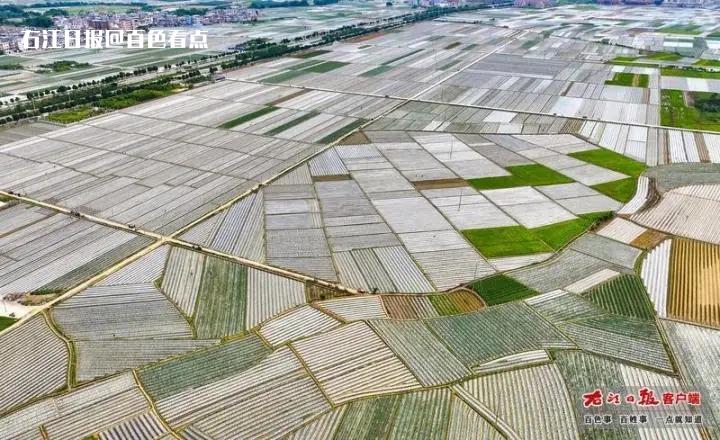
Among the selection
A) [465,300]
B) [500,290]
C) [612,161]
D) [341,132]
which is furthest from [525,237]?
[341,132]

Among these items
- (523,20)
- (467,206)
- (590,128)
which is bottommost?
(467,206)

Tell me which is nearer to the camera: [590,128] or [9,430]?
[9,430]

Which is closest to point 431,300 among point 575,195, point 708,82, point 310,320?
point 310,320

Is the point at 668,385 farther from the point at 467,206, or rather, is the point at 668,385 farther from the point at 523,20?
the point at 523,20

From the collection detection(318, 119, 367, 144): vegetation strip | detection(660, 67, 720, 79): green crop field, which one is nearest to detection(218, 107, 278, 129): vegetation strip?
detection(318, 119, 367, 144): vegetation strip

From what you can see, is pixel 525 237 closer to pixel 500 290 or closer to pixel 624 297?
pixel 500 290

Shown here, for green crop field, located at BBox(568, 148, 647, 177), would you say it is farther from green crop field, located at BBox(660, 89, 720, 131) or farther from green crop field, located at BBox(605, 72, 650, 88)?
green crop field, located at BBox(605, 72, 650, 88)

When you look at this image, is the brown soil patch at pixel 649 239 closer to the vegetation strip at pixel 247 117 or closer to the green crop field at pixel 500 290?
the green crop field at pixel 500 290
